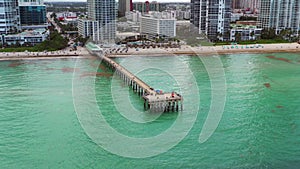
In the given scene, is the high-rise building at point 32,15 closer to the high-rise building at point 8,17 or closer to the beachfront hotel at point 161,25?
the high-rise building at point 8,17

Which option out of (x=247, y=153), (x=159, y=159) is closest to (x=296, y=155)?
(x=247, y=153)

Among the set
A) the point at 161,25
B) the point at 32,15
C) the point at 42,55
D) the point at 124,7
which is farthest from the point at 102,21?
the point at 124,7

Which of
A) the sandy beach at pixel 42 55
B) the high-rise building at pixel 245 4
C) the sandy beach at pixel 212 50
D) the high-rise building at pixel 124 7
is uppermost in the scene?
the high-rise building at pixel 245 4

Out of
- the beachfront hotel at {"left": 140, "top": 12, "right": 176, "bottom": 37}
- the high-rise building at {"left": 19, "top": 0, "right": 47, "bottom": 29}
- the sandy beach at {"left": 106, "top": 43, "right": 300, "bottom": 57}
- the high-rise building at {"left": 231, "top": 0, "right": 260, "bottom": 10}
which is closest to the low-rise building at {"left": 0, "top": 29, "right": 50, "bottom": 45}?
the sandy beach at {"left": 106, "top": 43, "right": 300, "bottom": 57}

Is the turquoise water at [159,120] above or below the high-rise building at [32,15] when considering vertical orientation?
below

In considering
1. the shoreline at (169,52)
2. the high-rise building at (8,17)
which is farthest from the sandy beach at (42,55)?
the high-rise building at (8,17)

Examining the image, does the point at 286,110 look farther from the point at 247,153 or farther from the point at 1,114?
the point at 1,114

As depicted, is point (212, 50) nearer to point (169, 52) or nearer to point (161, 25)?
point (169, 52)
